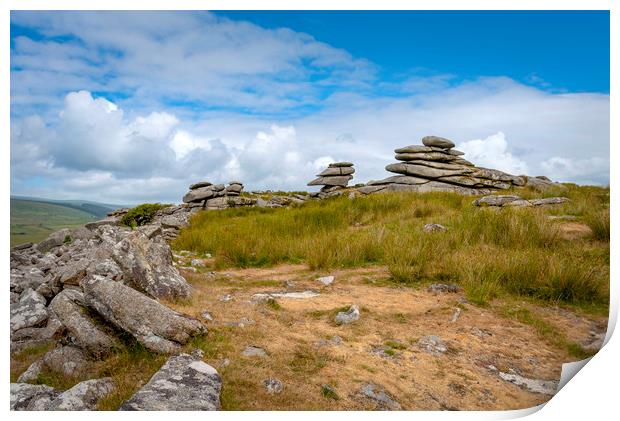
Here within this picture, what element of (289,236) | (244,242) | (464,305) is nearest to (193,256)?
(244,242)

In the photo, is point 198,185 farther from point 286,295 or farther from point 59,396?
point 59,396

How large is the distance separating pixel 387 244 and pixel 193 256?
4.76 meters

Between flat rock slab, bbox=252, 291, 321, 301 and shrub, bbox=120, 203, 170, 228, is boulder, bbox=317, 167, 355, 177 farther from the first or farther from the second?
flat rock slab, bbox=252, 291, 321, 301

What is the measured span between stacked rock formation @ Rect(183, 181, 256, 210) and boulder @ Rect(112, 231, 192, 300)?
16.4 m

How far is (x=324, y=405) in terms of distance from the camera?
3480 millimetres

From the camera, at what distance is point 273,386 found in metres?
3.62

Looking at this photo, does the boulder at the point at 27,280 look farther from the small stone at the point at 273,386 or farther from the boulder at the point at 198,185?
the boulder at the point at 198,185

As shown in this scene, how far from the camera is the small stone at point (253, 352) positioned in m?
4.13

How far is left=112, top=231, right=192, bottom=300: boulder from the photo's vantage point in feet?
17.8

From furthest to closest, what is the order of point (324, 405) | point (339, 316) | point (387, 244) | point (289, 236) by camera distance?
point (289, 236) < point (387, 244) < point (339, 316) < point (324, 405)

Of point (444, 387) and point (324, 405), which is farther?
point (444, 387)

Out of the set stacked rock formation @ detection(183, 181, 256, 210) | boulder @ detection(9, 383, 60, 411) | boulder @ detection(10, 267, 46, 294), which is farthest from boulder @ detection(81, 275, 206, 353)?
stacked rock formation @ detection(183, 181, 256, 210)

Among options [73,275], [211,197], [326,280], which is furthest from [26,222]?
[211,197]
